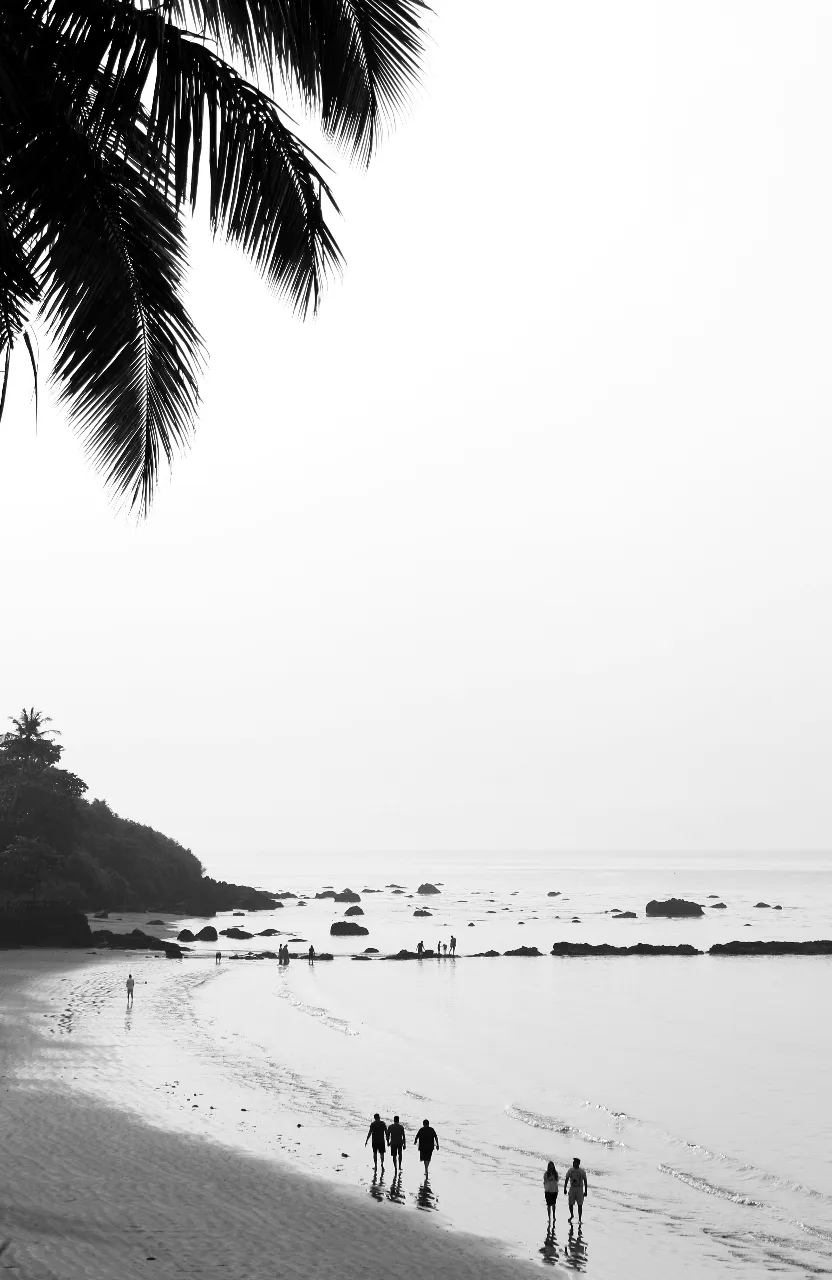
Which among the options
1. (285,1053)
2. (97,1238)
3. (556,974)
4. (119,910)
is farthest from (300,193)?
(119,910)

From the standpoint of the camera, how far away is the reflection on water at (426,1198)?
19320 millimetres

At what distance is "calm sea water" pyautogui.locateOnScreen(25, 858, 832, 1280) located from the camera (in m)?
19.9

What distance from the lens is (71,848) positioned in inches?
2955

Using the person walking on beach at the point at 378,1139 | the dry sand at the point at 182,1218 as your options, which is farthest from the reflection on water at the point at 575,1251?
the person walking on beach at the point at 378,1139

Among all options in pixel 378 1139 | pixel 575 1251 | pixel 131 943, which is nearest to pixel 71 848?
pixel 131 943

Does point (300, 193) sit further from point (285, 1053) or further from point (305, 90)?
point (285, 1053)

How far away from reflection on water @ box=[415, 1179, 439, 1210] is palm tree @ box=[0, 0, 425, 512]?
1621 centimetres

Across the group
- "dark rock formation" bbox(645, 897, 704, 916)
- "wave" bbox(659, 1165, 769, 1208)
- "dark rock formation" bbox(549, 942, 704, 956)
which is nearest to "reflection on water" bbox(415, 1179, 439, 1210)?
"wave" bbox(659, 1165, 769, 1208)

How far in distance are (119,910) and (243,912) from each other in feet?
76.3

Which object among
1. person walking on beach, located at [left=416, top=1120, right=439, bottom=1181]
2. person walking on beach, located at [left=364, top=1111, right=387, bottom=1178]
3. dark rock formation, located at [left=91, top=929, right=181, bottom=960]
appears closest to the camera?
person walking on beach, located at [left=364, top=1111, right=387, bottom=1178]

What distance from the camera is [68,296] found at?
7.38 m

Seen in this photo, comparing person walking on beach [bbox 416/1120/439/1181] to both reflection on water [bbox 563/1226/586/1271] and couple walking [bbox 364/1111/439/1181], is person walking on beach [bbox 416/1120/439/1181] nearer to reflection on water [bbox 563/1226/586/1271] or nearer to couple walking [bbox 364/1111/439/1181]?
couple walking [bbox 364/1111/439/1181]

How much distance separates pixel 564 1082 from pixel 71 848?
5045 centimetres

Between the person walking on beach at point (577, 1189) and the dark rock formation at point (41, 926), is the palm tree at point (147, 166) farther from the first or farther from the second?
the dark rock formation at point (41, 926)
